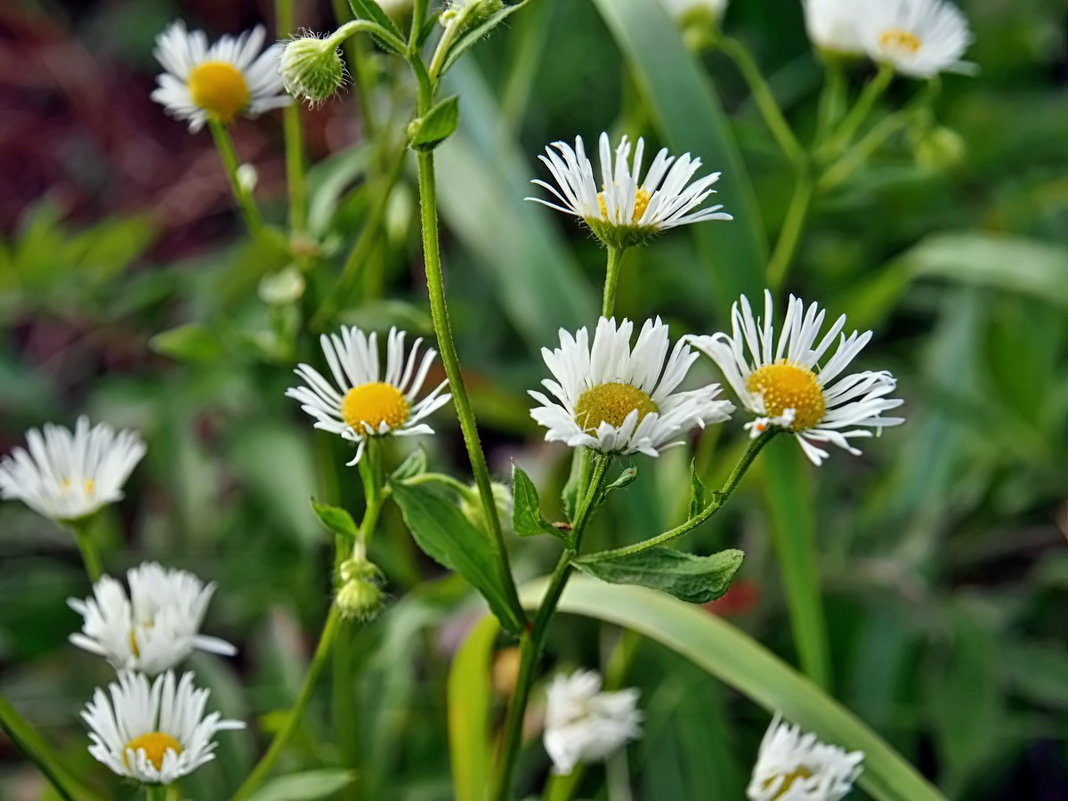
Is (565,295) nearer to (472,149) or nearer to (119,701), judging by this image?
(472,149)

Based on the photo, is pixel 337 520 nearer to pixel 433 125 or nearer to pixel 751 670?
pixel 433 125

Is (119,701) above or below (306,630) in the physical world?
below

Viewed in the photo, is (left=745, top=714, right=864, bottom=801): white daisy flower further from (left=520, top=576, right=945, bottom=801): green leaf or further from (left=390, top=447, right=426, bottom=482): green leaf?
(left=390, top=447, right=426, bottom=482): green leaf

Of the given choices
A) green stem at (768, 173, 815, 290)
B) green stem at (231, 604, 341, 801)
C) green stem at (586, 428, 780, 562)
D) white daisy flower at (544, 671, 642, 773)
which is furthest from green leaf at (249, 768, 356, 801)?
green stem at (768, 173, 815, 290)

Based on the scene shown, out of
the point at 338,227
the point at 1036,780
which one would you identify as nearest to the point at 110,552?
the point at 338,227

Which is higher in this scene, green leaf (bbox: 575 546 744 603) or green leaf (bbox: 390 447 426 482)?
green leaf (bbox: 390 447 426 482)

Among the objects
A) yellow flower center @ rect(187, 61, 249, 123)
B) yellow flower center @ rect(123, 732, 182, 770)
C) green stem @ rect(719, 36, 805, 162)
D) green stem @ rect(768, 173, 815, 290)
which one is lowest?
yellow flower center @ rect(123, 732, 182, 770)

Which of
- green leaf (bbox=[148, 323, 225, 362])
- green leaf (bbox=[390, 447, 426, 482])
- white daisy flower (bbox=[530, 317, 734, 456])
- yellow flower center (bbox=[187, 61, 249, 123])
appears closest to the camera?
white daisy flower (bbox=[530, 317, 734, 456])

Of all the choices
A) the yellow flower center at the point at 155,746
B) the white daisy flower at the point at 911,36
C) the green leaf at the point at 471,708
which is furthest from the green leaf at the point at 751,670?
the white daisy flower at the point at 911,36
